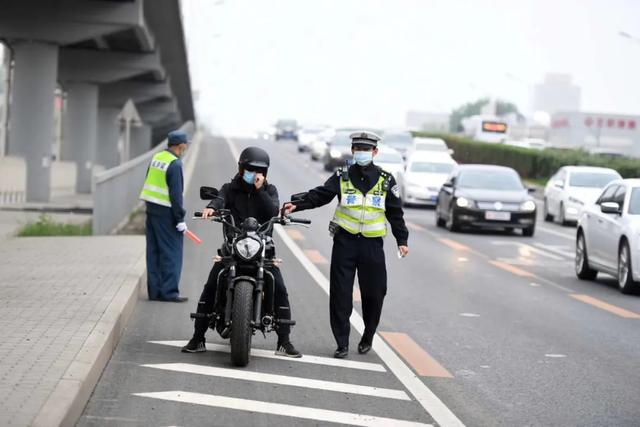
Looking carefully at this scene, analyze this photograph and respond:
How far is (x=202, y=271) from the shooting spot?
18812 millimetres

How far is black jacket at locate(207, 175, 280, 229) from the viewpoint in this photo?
36.7 ft

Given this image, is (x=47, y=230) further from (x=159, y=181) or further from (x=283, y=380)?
(x=283, y=380)

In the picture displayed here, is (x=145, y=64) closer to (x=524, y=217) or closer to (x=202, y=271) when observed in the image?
(x=524, y=217)

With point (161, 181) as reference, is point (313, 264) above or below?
below

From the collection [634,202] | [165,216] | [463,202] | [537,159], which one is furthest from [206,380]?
[537,159]

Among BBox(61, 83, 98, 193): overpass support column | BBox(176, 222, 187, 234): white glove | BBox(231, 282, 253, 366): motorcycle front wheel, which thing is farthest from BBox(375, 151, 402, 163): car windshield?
BBox(231, 282, 253, 366): motorcycle front wheel

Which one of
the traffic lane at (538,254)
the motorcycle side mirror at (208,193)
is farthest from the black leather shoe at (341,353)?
the traffic lane at (538,254)

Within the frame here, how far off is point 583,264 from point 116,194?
8766 mm

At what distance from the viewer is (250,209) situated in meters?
11.2

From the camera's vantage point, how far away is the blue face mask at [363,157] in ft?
37.6

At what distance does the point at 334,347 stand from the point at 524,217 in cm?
1794

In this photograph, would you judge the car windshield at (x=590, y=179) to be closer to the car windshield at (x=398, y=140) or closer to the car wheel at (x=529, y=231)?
the car wheel at (x=529, y=231)

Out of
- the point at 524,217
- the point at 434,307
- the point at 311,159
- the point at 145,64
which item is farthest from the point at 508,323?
the point at 311,159

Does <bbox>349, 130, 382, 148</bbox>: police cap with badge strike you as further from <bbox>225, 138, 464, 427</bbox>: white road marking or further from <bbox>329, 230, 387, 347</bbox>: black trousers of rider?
<bbox>225, 138, 464, 427</bbox>: white road marking
